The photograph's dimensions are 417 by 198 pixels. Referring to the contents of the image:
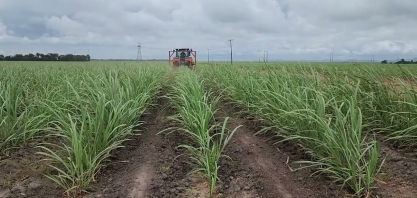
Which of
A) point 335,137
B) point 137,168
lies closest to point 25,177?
point 137,168

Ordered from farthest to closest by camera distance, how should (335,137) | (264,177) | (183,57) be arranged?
(183,57), (264,177), (335,137)

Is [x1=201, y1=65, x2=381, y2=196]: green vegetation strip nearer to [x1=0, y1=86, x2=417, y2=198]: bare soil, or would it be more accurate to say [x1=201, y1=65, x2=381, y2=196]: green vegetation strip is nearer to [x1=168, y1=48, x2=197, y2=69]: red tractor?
[x1=0, y1=86, x2=417, y2=198]: bare soil

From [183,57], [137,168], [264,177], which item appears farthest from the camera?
[183,57]

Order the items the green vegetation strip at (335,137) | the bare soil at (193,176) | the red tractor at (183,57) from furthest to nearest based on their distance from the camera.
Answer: the red tractor at (183,57)
the bare soil at (193,176)
the green vegetation strip at (335,137)

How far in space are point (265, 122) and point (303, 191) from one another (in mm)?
2010

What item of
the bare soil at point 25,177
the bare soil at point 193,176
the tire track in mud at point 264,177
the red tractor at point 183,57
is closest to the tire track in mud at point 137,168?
the bare soil at point 193,176

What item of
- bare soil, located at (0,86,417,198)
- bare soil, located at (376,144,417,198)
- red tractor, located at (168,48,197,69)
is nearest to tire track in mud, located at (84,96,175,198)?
bare soil, located at (0,86,417,198)

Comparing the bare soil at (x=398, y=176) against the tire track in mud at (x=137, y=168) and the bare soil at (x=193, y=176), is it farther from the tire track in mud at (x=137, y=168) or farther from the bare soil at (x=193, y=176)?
the tire track in mud at (x=137, y=168)

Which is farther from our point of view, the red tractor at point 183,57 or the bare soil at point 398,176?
the red tractor at point 183,57

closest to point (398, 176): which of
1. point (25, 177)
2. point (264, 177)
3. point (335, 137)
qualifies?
point (335, 137)

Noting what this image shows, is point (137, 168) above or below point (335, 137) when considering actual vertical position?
below

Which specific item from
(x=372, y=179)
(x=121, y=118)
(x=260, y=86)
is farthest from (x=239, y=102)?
(x=372, y=179)

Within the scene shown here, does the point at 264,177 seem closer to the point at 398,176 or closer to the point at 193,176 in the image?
the point at 193,176

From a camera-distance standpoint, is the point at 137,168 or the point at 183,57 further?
the point at 183,57
